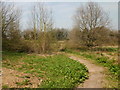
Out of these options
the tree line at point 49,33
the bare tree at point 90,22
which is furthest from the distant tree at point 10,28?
the bare tree at point 90,22

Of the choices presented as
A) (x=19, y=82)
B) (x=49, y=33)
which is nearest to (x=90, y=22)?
(x=49, y=33)

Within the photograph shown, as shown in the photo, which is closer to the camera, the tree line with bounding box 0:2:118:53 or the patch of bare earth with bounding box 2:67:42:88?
the patch of bare earth with bounding box 2:67:42:88

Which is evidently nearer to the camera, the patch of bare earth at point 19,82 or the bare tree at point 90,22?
the patch of bare earth at point 19,82

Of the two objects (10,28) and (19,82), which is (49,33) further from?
(19,82)

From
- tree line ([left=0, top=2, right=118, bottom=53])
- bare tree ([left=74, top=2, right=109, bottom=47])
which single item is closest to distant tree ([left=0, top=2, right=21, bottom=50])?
tree line ([left=0, top=2, right=118, bottom=53])

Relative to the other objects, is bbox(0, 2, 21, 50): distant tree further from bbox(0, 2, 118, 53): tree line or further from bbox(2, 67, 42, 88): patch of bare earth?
bbox(2, 67, 42, 88): patch of bare earth

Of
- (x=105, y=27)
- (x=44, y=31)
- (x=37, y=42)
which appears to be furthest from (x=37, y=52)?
(x=105, y=27)

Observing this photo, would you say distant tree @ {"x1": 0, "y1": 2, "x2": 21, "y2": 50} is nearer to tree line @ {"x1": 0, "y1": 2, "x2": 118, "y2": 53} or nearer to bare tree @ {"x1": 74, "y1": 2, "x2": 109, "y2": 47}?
tree line @ {"x1": 0, "y1": 2, "x2": 118, "y2": 53}

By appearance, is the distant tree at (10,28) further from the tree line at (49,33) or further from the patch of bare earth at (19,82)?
the patch of bare earth at (19,82)

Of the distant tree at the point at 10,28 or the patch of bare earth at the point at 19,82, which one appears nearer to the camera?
the patch of bare earth at the point at 19,82

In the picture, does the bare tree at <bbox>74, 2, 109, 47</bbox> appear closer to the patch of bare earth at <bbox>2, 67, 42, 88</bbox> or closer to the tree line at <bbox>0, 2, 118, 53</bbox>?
the tree line at <bbox>0, 2, 118, 53</bbox>

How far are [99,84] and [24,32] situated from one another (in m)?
17.5

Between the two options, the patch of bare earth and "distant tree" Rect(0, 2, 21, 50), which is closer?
the patch of bare earth

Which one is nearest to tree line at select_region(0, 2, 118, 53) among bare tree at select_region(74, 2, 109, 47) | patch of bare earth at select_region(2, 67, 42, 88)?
bare tree at select_region(74, 2, 109, 47)
